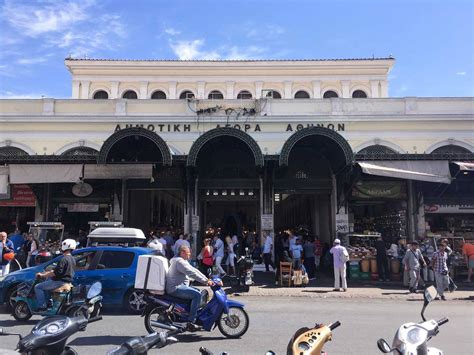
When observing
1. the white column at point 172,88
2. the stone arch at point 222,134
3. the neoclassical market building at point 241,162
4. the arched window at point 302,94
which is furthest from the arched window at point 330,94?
the stone arch at point 222,134

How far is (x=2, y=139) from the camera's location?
20.9 meters

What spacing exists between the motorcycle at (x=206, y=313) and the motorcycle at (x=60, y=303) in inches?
38.3

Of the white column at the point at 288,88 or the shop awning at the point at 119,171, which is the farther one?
the white column at the point at 288,88

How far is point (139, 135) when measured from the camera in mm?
17188

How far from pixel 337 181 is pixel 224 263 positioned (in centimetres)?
614

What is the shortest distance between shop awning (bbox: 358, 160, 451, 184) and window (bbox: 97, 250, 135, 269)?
9.89 metres

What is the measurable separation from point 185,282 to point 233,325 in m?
1.16

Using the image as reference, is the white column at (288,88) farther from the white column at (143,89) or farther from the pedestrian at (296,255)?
the pedestrian at (296,255)

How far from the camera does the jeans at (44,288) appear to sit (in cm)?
850

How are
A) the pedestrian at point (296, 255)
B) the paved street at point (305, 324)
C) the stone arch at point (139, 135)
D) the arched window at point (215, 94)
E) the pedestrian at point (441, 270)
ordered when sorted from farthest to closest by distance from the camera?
1. the arched window at point (215, 94)
2. the stone arch at point (139, 135)
3. the pedestrian at point (296, 255)
4. the pedestrian at point (441, 270)
5. the paved street at point (305, 324)

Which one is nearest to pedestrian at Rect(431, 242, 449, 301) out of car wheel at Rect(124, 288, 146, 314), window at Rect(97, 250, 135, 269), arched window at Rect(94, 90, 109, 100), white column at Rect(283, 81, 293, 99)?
car wheel at Rect(124, 288, 146, 314)

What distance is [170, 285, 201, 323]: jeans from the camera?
761cm

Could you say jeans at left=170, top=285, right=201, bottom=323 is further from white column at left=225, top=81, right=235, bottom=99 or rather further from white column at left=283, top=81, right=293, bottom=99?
white column at left=283, top=81, right=293, bottom=99

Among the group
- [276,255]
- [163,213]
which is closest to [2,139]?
[163,213]
